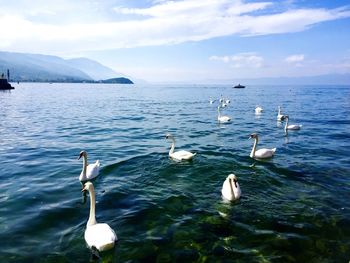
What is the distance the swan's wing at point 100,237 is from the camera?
9.97m

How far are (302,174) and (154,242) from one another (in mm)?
10018

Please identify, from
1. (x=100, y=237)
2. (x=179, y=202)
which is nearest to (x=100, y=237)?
(x=100, y=237)

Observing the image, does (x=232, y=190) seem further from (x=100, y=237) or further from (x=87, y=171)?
(x=87, y=171)

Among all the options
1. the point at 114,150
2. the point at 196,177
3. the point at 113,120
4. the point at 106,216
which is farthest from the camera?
the point at 113,120

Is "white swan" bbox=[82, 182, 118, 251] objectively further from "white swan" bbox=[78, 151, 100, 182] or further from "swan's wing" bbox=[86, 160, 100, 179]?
"swan's wing" bbox=[86, 160, 100, 179]

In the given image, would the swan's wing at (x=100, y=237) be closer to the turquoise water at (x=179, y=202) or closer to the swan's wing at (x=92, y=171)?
the turquoise water at (x=179, y=202)

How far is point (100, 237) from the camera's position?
10070mm

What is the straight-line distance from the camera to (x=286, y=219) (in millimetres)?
12203

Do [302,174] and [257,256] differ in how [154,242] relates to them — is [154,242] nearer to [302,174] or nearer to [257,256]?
[257,256]

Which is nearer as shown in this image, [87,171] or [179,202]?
[179,202]

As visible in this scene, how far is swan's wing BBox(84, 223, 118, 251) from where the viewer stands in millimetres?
9969

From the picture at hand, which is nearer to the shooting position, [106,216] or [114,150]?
[106,216]

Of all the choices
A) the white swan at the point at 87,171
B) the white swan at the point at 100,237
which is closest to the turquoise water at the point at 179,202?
the white swan at the point at 100,237

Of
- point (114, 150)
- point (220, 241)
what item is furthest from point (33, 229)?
point (114, 150)
